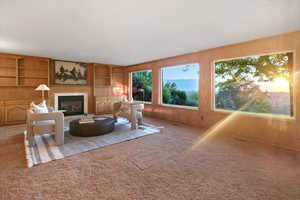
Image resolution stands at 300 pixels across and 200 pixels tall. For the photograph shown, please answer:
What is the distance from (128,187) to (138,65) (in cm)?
566

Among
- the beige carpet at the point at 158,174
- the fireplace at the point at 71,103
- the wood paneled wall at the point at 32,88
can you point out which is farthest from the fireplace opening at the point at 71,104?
the beige carpet at the point at 158,174

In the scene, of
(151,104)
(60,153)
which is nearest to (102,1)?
(60,153)

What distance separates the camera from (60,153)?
2713 millimetres

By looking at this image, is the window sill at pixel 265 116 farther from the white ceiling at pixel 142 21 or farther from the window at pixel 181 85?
the white ceiling at pixel 142 21

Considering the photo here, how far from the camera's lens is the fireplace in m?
5.94

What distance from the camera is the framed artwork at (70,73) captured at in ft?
19.3

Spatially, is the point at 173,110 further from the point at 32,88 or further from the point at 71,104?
the point at 32,88

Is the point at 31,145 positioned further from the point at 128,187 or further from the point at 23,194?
the point at 128,187

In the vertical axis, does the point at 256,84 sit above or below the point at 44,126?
above

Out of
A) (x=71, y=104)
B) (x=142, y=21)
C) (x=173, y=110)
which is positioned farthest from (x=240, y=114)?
(x=71, y=104)

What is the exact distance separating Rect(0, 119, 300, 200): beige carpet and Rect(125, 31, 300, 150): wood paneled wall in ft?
1.44

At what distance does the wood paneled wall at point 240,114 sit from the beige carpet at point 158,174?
437mm

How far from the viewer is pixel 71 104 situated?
245 inches

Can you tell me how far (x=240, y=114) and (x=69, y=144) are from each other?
4.13 metres
